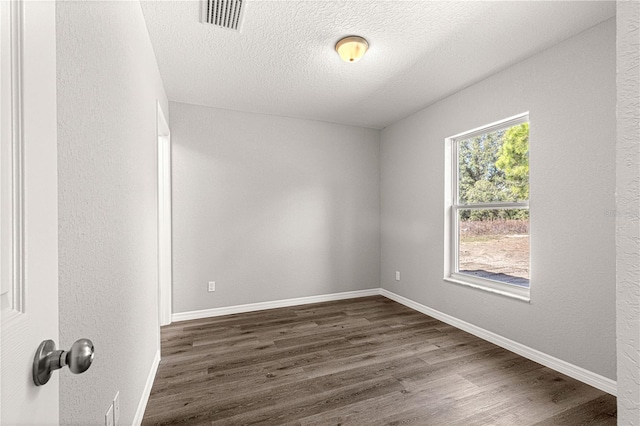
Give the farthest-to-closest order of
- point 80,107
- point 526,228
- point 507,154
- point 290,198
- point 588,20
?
1. point 290,198
2. point 507,154
3. point 526,228
4. point 588,20
5. point 80,107

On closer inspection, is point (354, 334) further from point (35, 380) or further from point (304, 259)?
point (35, 380)

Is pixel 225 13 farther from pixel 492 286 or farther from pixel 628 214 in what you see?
pixel 492 286

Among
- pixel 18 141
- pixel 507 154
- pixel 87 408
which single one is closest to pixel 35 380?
pixel 18 141

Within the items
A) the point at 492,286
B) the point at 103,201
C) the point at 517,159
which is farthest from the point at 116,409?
the point at 517,159

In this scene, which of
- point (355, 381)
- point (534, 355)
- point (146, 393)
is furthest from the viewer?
point (534, 355)

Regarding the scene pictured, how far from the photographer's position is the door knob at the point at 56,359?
0.48m

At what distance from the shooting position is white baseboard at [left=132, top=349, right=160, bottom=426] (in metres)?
1.69

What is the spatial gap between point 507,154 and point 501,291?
1270 millimetres

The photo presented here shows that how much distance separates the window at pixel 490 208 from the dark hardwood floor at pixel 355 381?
2.09 ft

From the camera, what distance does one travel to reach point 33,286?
0.47m

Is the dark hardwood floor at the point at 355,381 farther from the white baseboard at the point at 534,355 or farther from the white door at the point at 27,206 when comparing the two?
the white door at the point at 27,206

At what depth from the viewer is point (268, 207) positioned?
3.80m

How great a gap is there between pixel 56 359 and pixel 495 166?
10.7ft

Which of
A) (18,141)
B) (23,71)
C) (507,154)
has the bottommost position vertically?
(18,141)
